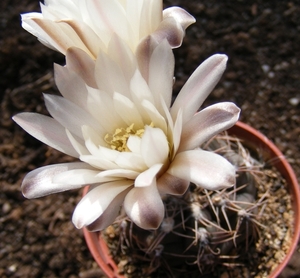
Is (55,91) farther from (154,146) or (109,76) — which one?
(154,146)

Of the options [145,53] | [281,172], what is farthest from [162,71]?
[281,172]

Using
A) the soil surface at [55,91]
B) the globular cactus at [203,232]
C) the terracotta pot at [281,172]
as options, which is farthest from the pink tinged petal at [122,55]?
the soil surface at [55,91]

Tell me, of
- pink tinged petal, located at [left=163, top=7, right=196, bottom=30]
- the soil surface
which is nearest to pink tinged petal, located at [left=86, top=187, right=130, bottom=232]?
pink tinged petal, located at [left=163, top=7, right=196, bottom=30]

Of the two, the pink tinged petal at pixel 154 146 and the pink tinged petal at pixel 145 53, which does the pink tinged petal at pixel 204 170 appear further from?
the pink tinged petal at pixel 145 53

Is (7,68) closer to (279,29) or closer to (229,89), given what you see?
(229,89)

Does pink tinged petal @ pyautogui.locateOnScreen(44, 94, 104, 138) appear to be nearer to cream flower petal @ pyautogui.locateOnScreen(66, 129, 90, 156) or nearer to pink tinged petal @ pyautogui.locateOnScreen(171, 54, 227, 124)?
cream flower petal @ pyautogui.locateOnScreen(66, 129, 90, 156)

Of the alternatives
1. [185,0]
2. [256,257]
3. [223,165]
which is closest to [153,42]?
[223,165]
